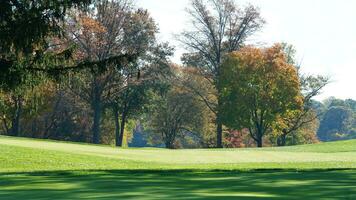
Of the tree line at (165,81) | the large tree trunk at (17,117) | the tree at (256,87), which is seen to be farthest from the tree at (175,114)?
the large tree trunk at (17,117)

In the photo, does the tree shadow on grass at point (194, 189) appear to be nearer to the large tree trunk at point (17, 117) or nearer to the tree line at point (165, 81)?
the tree line at point (165, 81)

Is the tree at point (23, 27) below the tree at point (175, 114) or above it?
below

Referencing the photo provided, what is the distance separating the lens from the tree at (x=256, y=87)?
194ft

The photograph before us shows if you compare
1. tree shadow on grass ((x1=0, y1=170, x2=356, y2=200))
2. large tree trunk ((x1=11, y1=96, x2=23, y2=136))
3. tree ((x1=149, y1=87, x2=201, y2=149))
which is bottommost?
tree shadow on grass ((x1=0, y1=170, x2=356, y2=200))

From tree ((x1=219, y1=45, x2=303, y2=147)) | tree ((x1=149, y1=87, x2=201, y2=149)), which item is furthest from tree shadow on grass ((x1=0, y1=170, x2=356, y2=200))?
tree ((x1=149, y1=87, x2=201, y2=149))

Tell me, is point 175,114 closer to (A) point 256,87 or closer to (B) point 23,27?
(A) point 256,87

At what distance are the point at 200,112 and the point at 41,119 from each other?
2004cm

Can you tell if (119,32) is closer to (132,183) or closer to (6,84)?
(6,84)

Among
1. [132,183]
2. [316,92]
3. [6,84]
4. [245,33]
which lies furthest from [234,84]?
[132,183]

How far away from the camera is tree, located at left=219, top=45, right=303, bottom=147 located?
59.2 m

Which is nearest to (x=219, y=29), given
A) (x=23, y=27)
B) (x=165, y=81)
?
(x=165, y=81)

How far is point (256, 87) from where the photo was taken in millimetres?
60031

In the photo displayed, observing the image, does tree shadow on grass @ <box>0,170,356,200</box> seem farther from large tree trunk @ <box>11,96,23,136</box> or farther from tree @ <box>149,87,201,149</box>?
tree @ <box>149,87,201,149</box>

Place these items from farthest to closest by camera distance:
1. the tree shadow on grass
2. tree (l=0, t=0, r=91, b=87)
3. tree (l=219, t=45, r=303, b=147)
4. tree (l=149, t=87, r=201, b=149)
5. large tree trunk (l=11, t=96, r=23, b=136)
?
tree (l=149, t=87, r=201, b=149) < tree (l=219, t=45, r=303, b=147) < large tree trunk (l=11, t=96, r=23, b=136) < tree (l=0, t=0, r=91, b=87) < the tree shadow on grass
